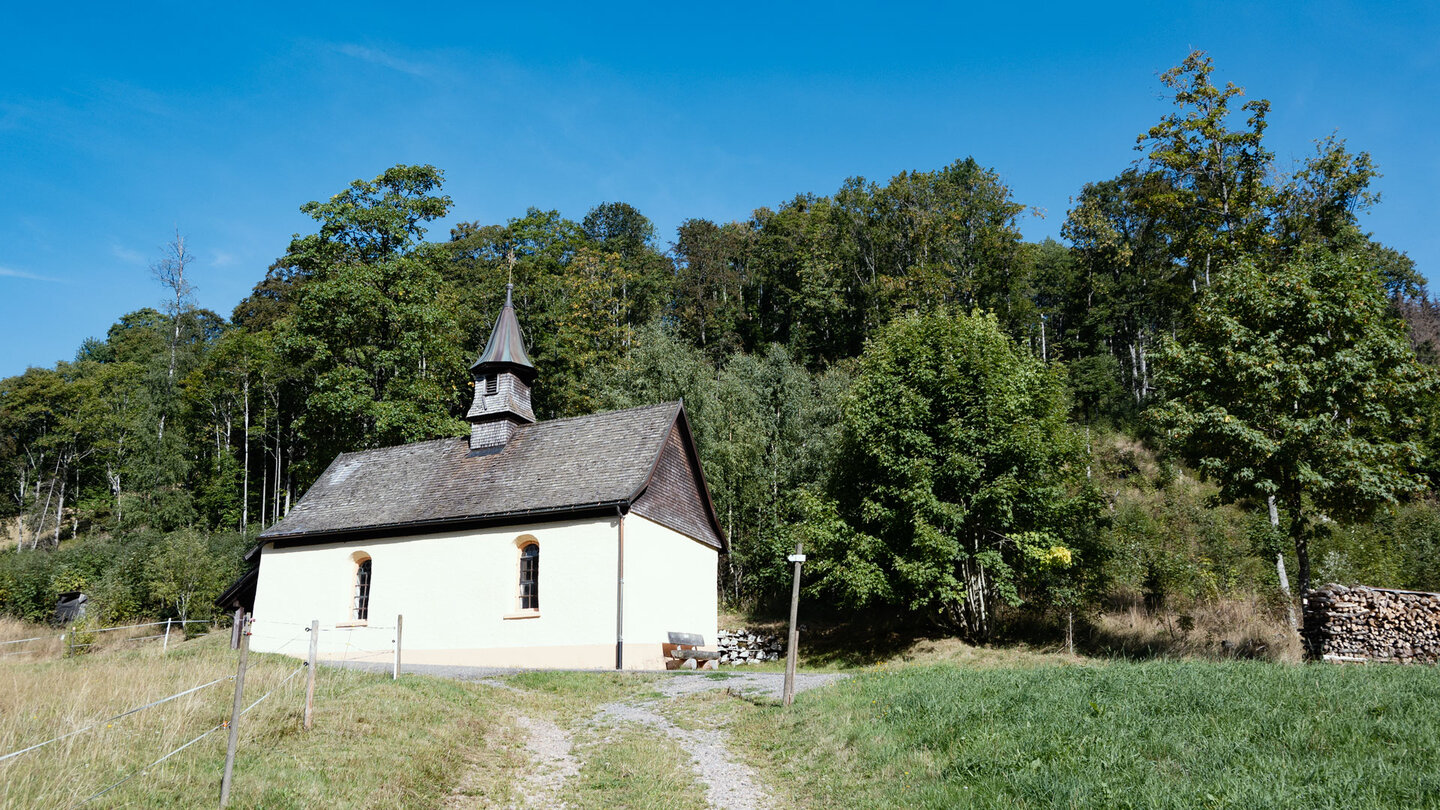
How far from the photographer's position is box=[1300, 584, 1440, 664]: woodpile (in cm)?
→ 1367

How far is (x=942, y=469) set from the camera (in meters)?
20.8

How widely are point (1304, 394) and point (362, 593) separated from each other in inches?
933

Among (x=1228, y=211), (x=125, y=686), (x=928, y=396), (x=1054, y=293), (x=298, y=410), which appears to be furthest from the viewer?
(x=1054, y=293)

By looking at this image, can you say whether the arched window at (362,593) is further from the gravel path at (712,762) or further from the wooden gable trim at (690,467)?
the gravel path at (712,762)

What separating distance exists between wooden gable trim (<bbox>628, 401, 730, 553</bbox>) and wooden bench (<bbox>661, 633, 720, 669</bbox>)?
9.62 feet

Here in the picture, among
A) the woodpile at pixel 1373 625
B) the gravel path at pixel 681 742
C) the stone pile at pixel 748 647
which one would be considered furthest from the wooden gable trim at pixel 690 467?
the woodpile at pixel 1373 625

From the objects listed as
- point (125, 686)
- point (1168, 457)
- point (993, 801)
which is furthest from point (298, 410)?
point (993, 801)

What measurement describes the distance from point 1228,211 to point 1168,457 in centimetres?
1074

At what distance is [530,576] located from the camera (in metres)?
21.1

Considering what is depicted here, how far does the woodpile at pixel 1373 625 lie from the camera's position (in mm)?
13672

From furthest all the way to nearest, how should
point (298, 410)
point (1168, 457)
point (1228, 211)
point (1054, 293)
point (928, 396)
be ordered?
1. point (1054, 293)
2. point (298, 410)
3. point (1168, 457)
4. point (1228, 211)
5. point (928, 396)

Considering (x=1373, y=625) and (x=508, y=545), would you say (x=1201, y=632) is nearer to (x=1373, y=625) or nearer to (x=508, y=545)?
(x=1373, y=625)

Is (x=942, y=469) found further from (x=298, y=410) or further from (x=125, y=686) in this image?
(x=298, y=410)

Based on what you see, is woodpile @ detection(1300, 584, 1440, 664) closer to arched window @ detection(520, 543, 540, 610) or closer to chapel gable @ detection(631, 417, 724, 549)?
chapel gable @ detection(631, 417, 724, 549)
